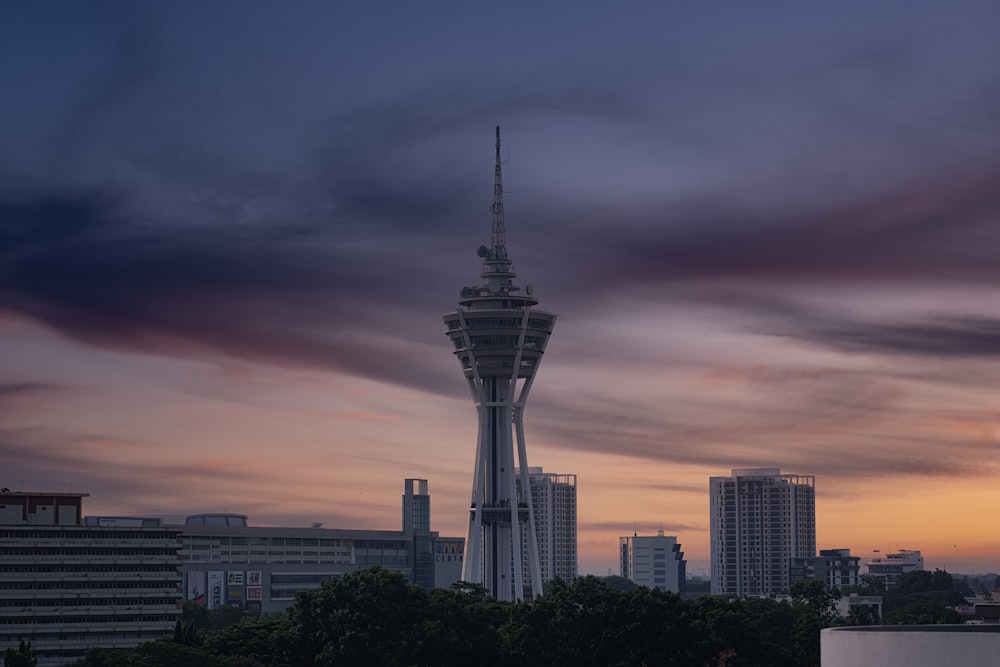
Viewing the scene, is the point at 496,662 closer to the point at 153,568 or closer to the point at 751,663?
the point at 751,663

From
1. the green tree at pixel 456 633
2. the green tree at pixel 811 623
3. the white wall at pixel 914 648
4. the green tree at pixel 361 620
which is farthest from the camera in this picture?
the green tree at pixel 811 623

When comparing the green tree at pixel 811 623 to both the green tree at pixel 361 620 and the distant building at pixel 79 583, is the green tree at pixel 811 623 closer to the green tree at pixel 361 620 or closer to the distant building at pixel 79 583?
the green tree at pixel 361 620

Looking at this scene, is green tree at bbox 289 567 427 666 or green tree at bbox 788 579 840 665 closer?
green tree at bbox 289 567 427 666

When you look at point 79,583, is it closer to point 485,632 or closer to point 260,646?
point 260,646

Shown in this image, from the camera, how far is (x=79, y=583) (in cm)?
15250

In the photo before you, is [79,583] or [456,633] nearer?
[456,633]

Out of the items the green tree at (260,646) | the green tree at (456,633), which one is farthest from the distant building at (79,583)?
the green tree at (456,633)

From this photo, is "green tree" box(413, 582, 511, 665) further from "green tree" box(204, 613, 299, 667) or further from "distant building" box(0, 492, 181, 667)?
"distant building" box(0, 492, 181, 667)

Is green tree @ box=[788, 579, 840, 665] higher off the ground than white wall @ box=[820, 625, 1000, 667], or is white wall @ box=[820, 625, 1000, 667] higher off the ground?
white wall @ box=[820, 625, 1000, 667]

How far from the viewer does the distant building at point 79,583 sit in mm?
149750

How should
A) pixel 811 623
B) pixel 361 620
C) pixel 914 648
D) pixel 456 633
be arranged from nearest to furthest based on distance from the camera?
pixel 914 648 < pixel 361 620 < pixel 456 633 < pixel 811 623

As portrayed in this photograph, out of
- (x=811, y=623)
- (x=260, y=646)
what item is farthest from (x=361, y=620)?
(x=811, y=623)

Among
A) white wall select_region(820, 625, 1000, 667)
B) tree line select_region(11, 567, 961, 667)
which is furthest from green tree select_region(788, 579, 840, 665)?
white wall select_region(820, 625, 1000, 667)

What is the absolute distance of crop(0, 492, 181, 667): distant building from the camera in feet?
491
